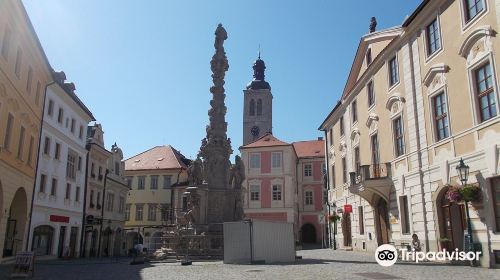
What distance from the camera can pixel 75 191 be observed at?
3553 centimetres

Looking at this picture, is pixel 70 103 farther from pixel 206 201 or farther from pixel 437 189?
pixel 437 189

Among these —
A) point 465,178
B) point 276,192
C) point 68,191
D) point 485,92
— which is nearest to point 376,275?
point 465,178

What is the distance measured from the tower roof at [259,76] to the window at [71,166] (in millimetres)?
54129

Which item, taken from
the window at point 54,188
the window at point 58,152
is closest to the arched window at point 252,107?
the window at point 58,152

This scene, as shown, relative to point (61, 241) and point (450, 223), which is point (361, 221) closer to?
point (450, 223)

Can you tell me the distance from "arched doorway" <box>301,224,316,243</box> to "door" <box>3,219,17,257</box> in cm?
3870

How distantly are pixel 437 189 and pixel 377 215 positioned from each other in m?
7.60

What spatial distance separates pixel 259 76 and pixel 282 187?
39660 mm

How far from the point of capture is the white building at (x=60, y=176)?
2898cm

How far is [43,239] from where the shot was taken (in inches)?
1179

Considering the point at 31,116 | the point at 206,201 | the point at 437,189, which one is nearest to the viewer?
the point at 437,189

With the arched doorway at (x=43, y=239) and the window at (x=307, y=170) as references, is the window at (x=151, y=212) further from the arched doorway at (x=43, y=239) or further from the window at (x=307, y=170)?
the arched doorway at (x=43, y=239)

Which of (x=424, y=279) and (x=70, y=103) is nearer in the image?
(x=424, y=279)

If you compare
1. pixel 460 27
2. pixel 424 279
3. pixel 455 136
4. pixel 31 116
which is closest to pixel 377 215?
pixel 455 136
